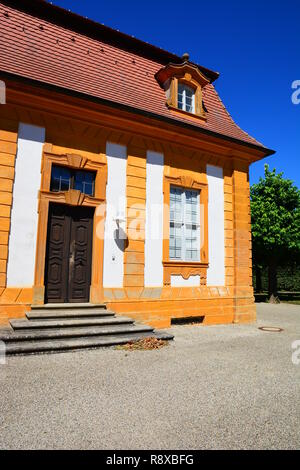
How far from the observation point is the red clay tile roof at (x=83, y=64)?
309 inches

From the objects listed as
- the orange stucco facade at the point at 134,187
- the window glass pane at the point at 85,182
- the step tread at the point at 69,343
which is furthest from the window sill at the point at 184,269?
the window glass pane at the point at 85,182

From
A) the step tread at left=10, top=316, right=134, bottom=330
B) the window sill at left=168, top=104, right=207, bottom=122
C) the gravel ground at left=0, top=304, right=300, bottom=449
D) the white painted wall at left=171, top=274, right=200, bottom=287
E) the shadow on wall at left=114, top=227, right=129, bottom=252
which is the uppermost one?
the window sill at left=168, top=104, right=207, bottom=122

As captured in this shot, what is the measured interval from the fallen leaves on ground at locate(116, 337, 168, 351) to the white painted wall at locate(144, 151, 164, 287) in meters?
2.20

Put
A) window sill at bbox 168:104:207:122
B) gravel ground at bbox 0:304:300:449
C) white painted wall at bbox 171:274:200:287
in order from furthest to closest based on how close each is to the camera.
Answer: window sill at bbox 168:104:207:122 → white painted wall at bbox 171:274:200:287 → gravel ground at bbox 0:304:300:449

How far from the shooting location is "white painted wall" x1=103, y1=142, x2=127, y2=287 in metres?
7.93

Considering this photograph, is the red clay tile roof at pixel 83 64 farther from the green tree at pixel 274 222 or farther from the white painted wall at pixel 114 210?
the green tree at pixel 274 222

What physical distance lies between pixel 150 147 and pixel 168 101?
6.06 feet

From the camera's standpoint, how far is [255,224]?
720 inches

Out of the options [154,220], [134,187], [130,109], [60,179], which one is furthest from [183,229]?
[60,179]

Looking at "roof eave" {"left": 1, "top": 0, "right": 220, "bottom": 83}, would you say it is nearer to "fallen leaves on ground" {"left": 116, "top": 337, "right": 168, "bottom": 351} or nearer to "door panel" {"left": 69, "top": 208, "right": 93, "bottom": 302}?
"door panel" {"left": 69, "top": 208, "right": 93, "bottom": 302}

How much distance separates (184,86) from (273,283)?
12.7 m

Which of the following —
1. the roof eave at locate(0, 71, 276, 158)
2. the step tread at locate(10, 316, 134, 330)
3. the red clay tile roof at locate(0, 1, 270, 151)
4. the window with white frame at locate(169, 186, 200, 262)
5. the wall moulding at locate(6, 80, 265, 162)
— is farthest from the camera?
the window with white frame at locate(169, 186, 200, 262)

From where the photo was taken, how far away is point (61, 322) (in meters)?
6.16

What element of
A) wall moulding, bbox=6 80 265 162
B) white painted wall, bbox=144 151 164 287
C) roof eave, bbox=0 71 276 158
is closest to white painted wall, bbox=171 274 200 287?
white painted wall, bbox=144 151 164 287
